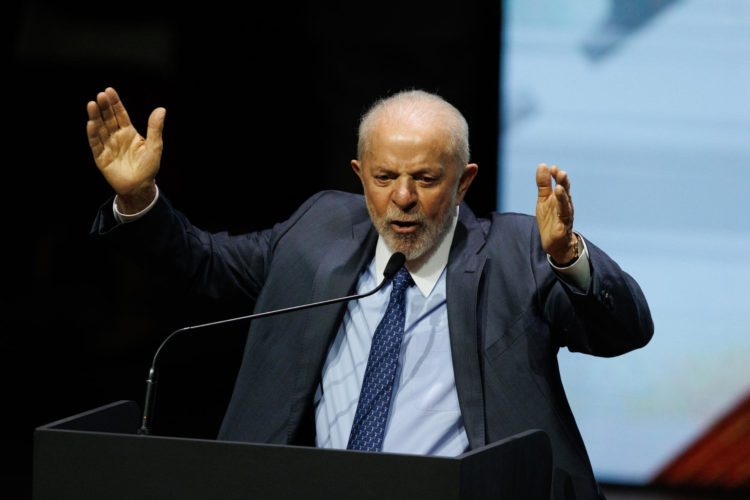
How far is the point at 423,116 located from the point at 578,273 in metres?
0.46

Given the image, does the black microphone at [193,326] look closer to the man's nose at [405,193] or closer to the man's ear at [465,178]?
the man's nose at [405,193]

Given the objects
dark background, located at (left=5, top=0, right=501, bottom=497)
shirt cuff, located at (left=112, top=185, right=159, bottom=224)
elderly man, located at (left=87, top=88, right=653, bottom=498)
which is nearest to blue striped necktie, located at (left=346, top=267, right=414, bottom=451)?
elderly man, located at (left=87, top=88, right=653, bottom=498)

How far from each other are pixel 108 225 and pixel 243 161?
1710 millimetres

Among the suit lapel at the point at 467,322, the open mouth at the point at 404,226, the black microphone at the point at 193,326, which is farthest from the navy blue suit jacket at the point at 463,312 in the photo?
the black microphone at the point at 193,326

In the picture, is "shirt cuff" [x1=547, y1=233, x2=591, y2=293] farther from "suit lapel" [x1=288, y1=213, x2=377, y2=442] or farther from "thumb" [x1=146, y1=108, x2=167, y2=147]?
"thumb" [x1=146, y1=108, x2=167, y2=147]

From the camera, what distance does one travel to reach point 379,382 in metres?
1.93

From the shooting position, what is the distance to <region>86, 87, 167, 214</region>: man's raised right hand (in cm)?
195

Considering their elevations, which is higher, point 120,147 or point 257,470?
point 120,147

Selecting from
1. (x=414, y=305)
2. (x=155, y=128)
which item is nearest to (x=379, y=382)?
(x=414, y=305)

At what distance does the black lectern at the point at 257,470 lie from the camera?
1.35 m

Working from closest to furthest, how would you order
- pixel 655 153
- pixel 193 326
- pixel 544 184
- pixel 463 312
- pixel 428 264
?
pixel 193 326, pixel 544 184, pixel 463 312, pixel 428 264, pixel 655 153

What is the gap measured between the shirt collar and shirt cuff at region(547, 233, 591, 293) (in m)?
0.32

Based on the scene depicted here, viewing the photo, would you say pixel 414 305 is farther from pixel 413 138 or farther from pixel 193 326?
pixel 193 326

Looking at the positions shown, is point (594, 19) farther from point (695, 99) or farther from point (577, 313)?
point (577, 313)
